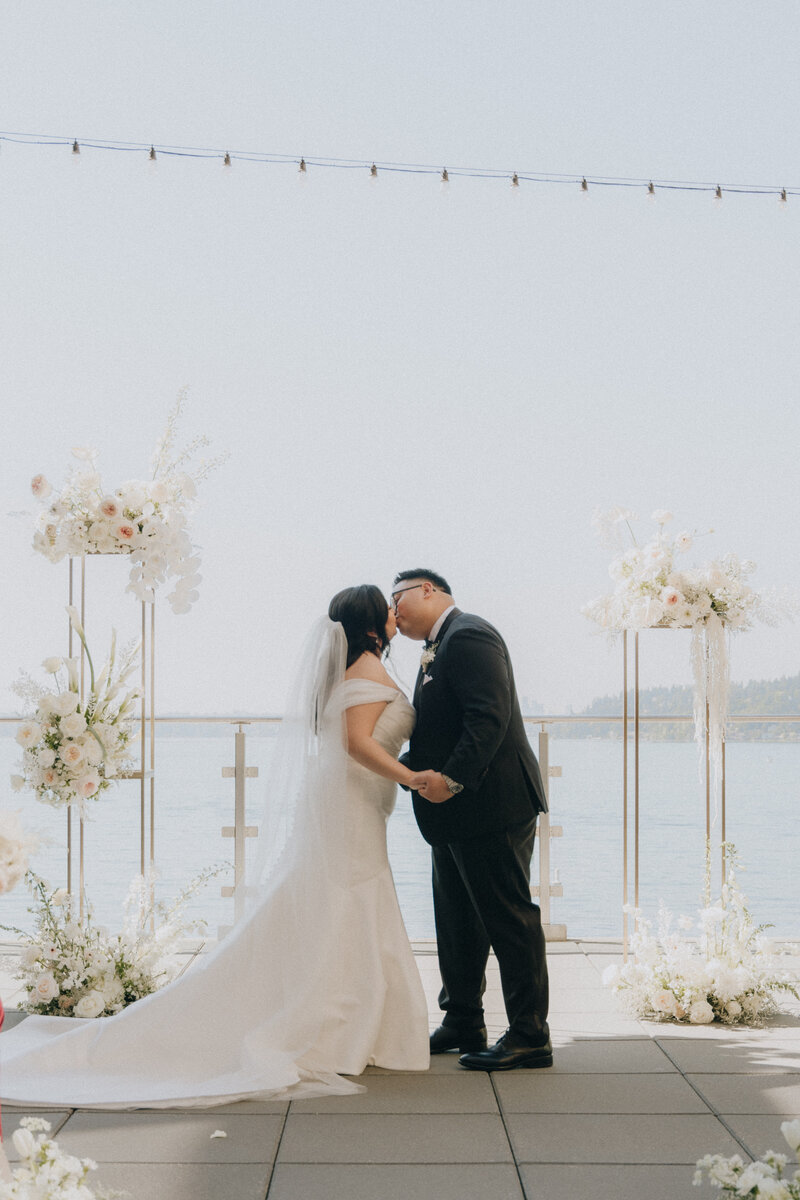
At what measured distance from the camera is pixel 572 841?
1338cm

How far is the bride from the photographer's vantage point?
3.28 meters

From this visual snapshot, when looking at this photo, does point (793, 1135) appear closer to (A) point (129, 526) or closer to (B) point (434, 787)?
(B) point (434, 787)

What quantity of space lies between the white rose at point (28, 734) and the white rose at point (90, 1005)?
887 mm

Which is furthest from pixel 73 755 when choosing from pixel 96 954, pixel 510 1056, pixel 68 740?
pixel 510 1056

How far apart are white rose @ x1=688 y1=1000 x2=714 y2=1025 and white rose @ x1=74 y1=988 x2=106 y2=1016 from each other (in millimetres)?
2074

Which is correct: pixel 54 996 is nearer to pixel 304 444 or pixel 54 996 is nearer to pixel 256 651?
pixel 256 651

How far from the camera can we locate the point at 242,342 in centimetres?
2897

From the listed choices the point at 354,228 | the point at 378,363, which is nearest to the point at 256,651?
the point at 378,363

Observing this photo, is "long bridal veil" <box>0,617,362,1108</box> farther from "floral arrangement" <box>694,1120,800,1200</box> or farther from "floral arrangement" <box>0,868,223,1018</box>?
"floral arrangement" <box>694,1120,800,1200</box>

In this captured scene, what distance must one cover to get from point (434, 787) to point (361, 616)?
602mm

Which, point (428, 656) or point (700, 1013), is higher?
point (428, 656)

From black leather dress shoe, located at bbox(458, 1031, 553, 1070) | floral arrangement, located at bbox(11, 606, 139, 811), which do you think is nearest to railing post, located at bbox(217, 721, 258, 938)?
floral arrangement, located at bbox(11, 606, 139, 811)

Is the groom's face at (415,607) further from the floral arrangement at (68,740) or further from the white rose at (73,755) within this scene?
the white rose at (73,755)

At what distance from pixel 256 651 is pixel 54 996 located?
83.8 ft
